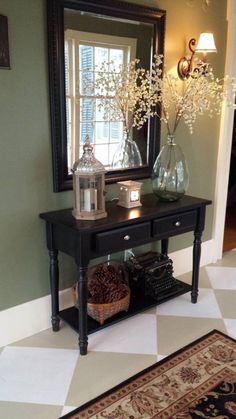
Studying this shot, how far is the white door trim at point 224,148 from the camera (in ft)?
9.54

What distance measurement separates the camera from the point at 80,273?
1991 mm

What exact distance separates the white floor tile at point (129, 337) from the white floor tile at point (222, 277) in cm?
75

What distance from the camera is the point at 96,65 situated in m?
2.25

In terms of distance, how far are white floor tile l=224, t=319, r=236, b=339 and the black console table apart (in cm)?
48

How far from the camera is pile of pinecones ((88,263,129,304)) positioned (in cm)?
229

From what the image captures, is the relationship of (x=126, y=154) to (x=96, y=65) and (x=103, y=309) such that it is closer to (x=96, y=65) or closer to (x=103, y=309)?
(x=96, y=65)

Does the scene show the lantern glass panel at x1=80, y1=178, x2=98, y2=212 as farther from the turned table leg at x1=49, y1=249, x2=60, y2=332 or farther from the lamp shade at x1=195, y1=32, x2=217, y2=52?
the lamp shade at x1=195, y1=32, x2=217, y2=52

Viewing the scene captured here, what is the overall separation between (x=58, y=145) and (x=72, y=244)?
0.59 m

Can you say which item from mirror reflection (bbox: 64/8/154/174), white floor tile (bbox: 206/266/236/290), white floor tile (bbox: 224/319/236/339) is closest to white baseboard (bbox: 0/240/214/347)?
mirror reflection (bbox: 64/8/154/174)

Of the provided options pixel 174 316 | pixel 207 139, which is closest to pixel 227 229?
pixel 207 139

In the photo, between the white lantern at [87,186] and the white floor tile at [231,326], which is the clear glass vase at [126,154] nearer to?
the white lantern at [87,186]

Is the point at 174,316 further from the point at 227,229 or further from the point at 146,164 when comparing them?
the point at 227,229

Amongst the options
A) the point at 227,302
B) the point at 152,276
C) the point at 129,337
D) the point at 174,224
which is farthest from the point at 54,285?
the point at 227,302

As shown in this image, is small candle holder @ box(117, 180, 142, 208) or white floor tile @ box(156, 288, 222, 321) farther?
white floor tile @ box(156, 288, 222, 321)
